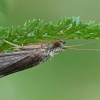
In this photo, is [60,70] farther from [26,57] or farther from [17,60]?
[17,60]

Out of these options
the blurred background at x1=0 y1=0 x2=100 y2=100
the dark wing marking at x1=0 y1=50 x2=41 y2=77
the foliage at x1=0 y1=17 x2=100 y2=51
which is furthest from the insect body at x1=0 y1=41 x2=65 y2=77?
the blurred background at x1=0 y1=0 x2=100 y2=100

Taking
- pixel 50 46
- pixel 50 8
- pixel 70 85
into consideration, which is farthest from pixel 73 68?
pixel 50 46

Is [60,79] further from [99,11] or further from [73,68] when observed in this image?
[99,11]

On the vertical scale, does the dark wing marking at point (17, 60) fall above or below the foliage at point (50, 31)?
below

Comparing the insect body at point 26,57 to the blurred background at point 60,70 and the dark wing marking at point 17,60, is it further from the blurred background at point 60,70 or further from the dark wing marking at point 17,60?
the blurred background at point 60,70

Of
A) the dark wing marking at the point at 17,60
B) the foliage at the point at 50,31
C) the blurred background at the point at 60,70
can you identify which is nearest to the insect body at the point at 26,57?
the dark wing marking at the point at 17,60

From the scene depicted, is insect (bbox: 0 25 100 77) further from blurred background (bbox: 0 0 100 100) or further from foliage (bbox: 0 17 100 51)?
blurred background (bbox: 0 0 100 100)
